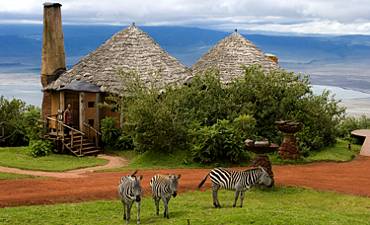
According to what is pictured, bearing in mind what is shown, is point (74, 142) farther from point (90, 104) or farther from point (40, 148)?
point (90, 104)

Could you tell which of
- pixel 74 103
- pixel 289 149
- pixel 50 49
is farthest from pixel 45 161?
pixel 289 149

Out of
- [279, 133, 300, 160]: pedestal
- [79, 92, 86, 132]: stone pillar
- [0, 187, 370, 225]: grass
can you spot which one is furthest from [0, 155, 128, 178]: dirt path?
[279, 133, 300, 160]: pedestal

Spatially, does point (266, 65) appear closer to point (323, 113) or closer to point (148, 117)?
point (323, 113)

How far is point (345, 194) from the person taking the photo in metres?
24.2

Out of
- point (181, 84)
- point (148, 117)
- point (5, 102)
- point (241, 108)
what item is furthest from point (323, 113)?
point (5, 102)

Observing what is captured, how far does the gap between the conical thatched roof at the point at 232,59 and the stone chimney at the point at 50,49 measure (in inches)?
358

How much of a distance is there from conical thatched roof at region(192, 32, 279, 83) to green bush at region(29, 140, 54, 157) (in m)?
10.5

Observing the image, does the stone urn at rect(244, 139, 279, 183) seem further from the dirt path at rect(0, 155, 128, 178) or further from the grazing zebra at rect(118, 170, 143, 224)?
the dirt path at rect(0, 155, 128, 178)

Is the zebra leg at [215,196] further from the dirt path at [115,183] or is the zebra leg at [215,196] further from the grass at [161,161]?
the grass at [161,161]

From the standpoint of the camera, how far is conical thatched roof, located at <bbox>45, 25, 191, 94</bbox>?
38.9 metres

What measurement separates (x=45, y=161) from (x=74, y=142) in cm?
368

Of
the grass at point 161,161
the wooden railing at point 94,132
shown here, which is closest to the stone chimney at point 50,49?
the wooden railing at point 94,132

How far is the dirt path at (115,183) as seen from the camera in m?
22.6

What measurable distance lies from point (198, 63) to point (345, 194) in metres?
21.7
